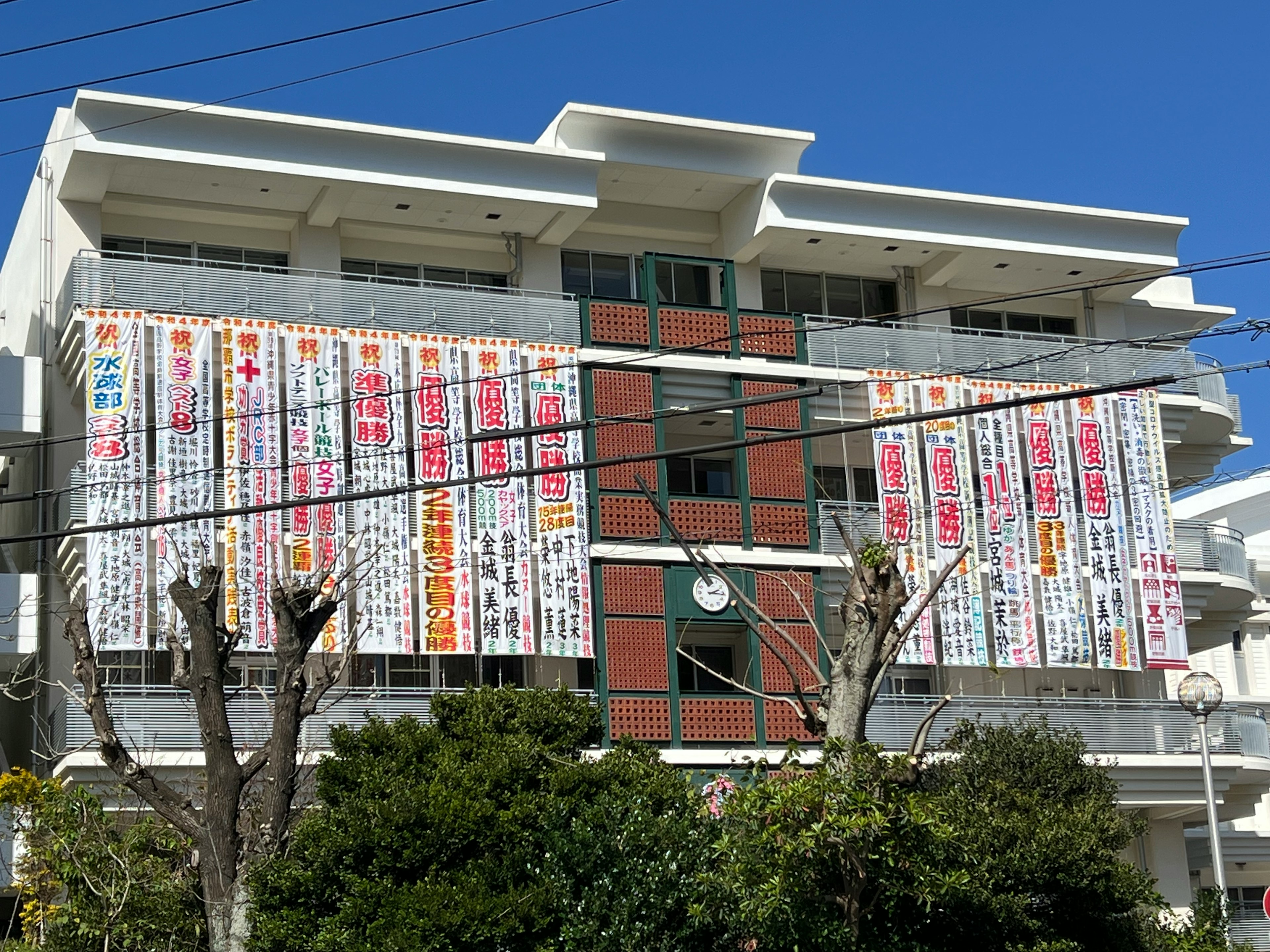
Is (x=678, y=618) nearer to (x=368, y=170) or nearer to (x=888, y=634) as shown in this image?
(x=368, y=170)

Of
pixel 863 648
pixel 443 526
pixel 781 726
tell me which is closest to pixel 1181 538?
pixel 781 726

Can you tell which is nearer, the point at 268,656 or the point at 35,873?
the point at 35,873

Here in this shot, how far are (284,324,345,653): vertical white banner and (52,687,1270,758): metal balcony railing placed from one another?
1.46 metres

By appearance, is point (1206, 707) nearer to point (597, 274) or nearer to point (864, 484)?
point (864, 484)

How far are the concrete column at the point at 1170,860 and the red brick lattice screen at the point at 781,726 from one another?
26.3ft

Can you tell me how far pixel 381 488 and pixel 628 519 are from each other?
4640 mm

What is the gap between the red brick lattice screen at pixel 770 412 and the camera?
33.6 metres

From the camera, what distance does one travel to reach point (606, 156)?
33.9 metres

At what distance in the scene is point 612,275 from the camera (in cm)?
3578

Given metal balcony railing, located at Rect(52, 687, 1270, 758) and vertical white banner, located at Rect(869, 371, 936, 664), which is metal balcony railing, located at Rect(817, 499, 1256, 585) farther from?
metal balcony railing, located at Rect(52, 687, 1270, 758)

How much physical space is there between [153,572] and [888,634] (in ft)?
47.7

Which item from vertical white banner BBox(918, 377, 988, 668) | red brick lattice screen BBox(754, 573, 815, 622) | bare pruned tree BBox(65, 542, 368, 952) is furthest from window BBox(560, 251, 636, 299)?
bare pruned tree BBox(65, 542, 368, 952)

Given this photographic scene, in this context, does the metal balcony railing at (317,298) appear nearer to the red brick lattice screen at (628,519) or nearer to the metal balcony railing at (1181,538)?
the red brick lattice screen at (628,519)

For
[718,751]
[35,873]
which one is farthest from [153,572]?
[718,751]
